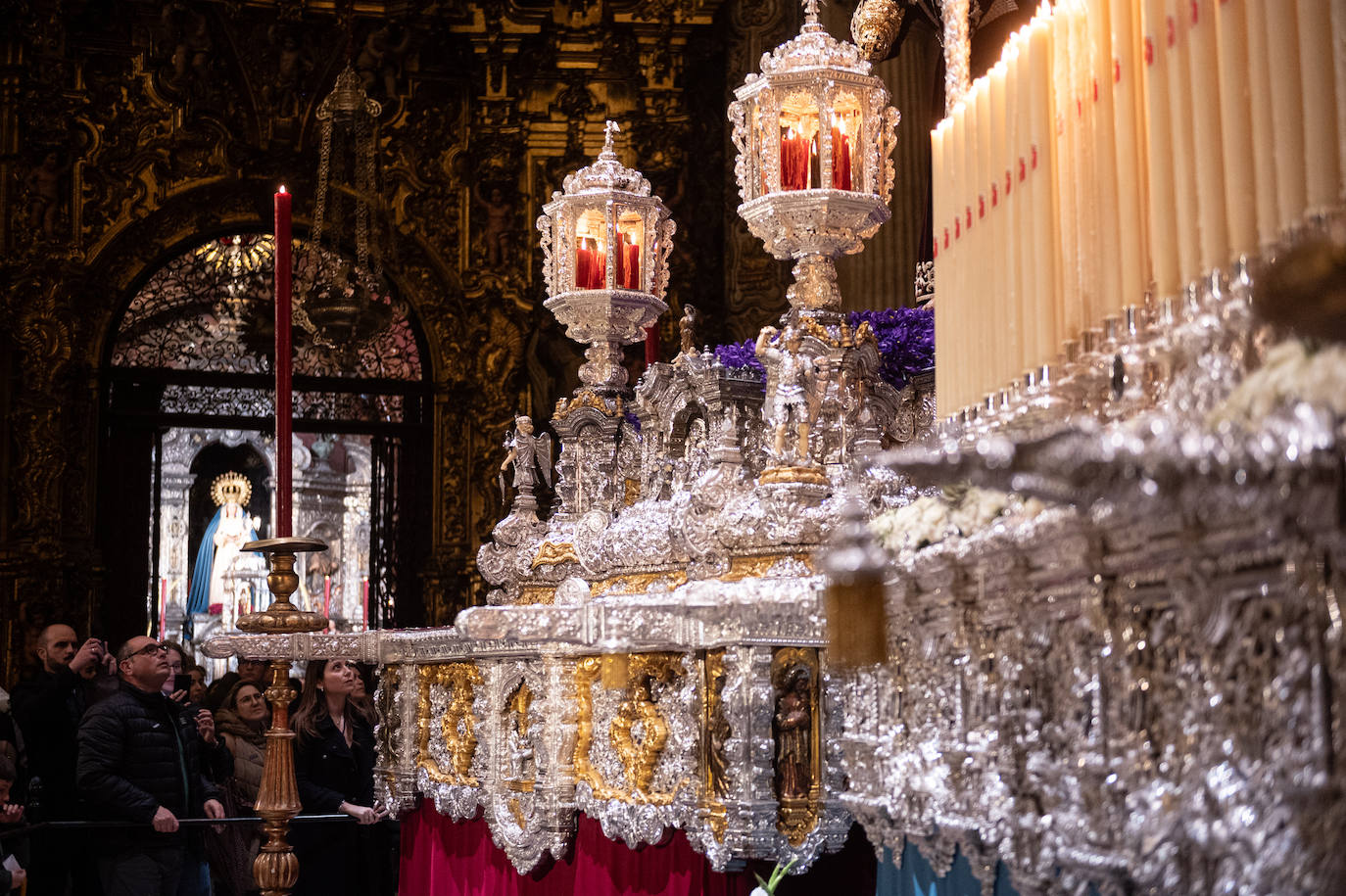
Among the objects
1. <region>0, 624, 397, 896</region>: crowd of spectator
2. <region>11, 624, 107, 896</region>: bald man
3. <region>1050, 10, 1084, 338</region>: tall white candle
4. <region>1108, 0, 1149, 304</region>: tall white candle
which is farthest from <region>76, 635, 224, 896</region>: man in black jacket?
<region>1108, 0, 1149, 304</region>: tall white candle

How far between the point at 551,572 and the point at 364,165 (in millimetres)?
5457

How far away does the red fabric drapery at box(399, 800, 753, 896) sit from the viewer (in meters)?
3.27

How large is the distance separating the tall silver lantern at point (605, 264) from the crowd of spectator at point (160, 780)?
157 centimetres

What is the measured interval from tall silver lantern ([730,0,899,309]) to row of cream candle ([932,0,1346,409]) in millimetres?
995

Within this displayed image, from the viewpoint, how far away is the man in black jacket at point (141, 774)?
5.16m

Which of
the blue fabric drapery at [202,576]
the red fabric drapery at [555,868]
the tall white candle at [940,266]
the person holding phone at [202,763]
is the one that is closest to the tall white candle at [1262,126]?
the tall white candle at [940,266]

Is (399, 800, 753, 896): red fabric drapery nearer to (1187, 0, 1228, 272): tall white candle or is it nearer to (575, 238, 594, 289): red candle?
(575, 238, 594, 289): red candle

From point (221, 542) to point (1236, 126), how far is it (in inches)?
324

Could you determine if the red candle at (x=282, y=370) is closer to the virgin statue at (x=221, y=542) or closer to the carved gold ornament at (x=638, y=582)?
the carved gold ornament at (x=638, y=582)

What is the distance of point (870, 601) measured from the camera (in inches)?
84.6

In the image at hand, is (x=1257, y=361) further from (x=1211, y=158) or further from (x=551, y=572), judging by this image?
(x=551, y=572)

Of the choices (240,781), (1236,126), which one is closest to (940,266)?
(1236,126)

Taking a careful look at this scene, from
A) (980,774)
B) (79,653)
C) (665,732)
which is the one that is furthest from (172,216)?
(980,774)

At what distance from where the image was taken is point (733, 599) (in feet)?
8.86
